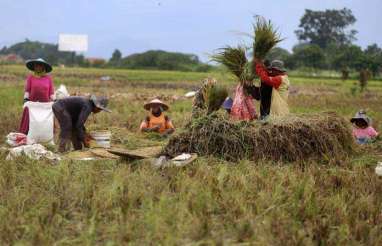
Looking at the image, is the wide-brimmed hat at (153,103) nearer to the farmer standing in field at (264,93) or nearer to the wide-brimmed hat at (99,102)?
the wide-brimmed hat at (99,102)

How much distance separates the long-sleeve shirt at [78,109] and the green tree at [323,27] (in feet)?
188

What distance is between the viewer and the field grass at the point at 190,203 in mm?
3594

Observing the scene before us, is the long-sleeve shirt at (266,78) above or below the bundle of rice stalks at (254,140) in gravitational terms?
above

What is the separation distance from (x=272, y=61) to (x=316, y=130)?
142 cm

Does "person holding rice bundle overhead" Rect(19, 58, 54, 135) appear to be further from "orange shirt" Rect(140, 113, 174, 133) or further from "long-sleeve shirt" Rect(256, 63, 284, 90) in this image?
"long-sleeve shirt" Rect(256, 63, 284, 90)

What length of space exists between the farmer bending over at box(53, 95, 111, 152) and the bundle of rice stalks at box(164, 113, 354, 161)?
1207mm

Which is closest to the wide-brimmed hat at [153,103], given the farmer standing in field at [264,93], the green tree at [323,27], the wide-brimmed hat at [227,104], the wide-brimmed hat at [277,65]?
the wide-brimmed hat at [227,104]

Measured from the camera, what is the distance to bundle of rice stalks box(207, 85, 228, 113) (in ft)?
20.4

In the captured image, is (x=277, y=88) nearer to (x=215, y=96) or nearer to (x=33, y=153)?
(x=215, y=96)

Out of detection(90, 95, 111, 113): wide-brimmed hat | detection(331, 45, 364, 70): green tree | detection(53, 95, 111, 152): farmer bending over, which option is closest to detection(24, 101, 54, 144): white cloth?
detection(53, 95, 111, 152): farmer bending over

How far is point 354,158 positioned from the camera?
6.30 meters

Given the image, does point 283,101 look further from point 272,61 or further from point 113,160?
point 113,160

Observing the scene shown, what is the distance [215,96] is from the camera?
246 inches

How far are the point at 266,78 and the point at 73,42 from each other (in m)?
36.8
